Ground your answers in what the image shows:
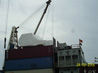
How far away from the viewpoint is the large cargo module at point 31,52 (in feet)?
198

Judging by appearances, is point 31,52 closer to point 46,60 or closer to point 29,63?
point 29,63

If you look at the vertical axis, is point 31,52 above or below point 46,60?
above

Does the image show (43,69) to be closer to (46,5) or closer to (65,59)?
(65,59)

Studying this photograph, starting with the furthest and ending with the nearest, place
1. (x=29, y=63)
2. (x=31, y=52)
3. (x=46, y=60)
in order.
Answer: (x=31, y=52)
(x=29, y=63)
(x=46, y=60)

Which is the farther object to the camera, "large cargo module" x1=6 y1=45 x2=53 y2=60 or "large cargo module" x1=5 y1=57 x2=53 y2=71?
"large cargo module" x1=6 y1=45 x2=53 y2=60

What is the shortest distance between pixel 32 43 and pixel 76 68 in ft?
78.3

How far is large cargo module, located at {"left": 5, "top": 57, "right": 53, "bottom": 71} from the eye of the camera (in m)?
59.1

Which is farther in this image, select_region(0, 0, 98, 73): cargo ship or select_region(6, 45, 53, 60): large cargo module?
select_region(6, 45, 53, 60): large cargo module

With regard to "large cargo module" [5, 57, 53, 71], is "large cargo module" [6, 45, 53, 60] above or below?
above

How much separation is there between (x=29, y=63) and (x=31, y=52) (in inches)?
155

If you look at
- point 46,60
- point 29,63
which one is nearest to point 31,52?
point 29,63

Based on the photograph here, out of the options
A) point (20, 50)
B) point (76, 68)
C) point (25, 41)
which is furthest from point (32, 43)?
point (76, 68)

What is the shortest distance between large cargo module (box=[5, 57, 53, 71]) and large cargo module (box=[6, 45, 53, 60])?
140cm

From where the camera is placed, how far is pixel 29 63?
61656 millimetres
